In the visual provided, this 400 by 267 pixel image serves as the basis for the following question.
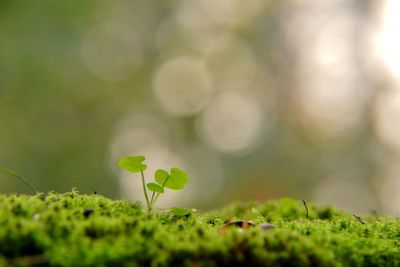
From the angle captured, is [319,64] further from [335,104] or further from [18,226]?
[18,226]

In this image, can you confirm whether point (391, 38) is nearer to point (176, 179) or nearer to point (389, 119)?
point (389, 119)

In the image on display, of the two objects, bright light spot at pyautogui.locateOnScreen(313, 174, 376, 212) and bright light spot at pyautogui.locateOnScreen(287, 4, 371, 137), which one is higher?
bright light spot at pyautogui.locateOnScreen(287, 4, 371, 137)

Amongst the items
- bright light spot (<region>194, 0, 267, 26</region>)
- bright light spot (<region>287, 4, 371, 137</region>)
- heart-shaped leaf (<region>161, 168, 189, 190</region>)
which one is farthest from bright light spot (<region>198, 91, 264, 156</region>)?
heart-shaped leaf (<region>161, 168, 189, 190</region>)

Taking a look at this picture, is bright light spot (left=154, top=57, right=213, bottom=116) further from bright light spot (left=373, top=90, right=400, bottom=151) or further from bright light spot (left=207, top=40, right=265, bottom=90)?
bright light spot (left=373, top=90, right=400, bottom=151)

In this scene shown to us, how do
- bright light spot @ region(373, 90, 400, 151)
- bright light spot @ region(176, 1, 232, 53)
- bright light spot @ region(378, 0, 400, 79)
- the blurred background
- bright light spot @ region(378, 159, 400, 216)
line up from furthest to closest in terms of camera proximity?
1. bright light spot @ region(176, 1, 232, 53)
2. bright light spot @ region(378, 0, 400, 79)
3. bright light spot @ region(378, 159, 400, 216)
4. bright light spot @ region(373, 90, 400, 151)
5. the blurred background

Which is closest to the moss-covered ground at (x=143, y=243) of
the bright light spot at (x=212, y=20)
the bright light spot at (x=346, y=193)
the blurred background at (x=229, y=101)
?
the blurred background at (x=229, y=101)

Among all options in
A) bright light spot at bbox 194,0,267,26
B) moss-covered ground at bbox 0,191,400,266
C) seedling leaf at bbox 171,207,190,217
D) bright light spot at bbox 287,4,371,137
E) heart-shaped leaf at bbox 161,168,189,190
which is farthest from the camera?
bright light spot at bbox 194,0,267,26
